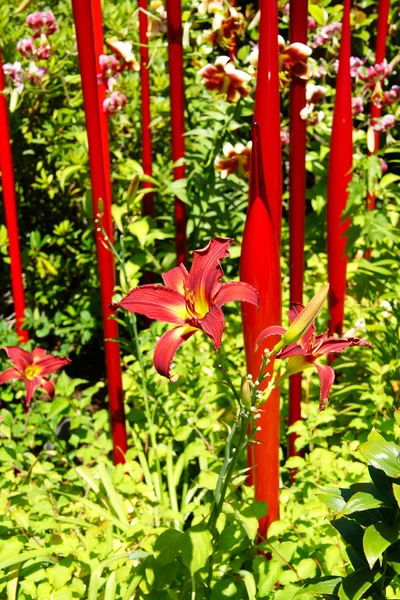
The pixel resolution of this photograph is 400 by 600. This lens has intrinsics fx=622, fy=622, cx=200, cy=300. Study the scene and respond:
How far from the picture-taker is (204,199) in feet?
5.78

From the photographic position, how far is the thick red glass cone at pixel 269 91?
851 mm

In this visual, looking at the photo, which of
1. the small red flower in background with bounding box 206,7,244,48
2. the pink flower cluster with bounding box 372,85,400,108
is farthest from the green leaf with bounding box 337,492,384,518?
the pink flower cluster with bounding box 372,85,400,108

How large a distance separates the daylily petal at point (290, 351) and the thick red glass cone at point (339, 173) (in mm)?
673

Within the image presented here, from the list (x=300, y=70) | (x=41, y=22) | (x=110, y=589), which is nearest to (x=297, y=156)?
(x=300, y=70)

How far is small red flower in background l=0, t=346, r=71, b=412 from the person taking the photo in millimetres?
1222

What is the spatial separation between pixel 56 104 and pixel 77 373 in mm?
944

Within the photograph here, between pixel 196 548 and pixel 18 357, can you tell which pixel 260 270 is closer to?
pixel 196 548

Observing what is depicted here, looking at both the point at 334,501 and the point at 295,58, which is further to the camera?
the point at 295,58

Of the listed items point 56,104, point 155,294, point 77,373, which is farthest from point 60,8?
point 155,294

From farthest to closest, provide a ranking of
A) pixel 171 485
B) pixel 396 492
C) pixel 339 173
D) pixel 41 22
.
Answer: pixel 41 22 → pixel 339 173 → pixel 171 485 → pixel 396 492

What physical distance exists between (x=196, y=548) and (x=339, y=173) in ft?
2.84

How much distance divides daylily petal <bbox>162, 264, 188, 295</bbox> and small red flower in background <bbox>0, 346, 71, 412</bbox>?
1.63ft

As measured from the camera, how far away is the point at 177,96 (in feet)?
4.55

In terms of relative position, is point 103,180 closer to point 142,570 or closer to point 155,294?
point 155,294
